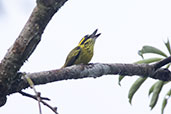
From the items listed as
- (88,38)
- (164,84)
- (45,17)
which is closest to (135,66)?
(164,84)

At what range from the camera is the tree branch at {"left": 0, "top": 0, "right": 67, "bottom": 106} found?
9.06 feet

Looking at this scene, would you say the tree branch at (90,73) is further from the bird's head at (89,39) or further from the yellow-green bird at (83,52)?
the bird's head at (89,39)

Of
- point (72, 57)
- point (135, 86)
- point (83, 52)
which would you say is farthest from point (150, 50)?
point (72, 57)

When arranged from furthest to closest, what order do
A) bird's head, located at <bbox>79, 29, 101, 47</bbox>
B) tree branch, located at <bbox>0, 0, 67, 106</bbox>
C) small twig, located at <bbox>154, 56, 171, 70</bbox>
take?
bird's head, located at <bbox>79, 29, 101, 47</bbox> → small twig, located at <bbox>154, 56, 171, 70</bbox> → tree branch, located at <bbox>0, 0, 67, 106</bbox>

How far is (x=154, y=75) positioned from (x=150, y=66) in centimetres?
16

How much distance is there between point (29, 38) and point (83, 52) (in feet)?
6.95

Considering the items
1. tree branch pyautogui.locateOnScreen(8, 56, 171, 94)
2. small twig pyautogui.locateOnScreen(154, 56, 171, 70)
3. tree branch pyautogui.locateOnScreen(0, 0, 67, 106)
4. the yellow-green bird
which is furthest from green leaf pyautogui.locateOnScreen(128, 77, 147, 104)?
tree branch pyautogui.locateOnScreen(0, 0, 67, 106)

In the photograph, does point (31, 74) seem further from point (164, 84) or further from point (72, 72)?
point (164, 84)

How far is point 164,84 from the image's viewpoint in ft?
15.7

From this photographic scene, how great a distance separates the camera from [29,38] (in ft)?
9.08

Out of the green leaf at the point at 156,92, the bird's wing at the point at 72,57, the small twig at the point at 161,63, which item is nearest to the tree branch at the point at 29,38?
the small twig at the point at 161,63

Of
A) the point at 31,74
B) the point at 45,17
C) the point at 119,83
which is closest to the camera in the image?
the point at 45,17

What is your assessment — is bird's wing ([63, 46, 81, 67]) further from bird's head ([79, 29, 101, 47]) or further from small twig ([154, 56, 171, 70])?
small twig ([154, 56, 171, 70])

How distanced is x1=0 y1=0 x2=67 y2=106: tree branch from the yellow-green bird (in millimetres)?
1880
